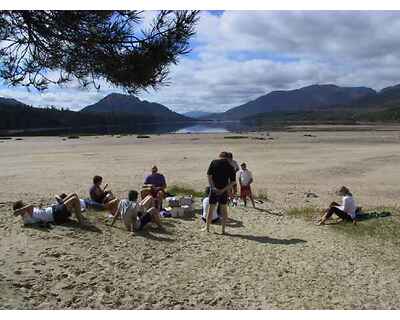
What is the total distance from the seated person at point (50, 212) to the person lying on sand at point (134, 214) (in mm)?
770

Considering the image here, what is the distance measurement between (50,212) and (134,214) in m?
1.53

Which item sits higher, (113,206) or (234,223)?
(113,206)

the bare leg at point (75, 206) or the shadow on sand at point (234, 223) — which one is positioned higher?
the bare leg at point (75, 206)

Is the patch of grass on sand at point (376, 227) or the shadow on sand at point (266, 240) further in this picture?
the patch of grass on sand at point (376, 227)

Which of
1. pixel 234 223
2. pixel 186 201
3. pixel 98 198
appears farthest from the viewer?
pixel 186 201

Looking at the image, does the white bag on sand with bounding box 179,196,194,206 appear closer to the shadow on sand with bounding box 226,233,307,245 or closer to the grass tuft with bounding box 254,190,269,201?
the shadow on sand with bounding box 226,233,307,245

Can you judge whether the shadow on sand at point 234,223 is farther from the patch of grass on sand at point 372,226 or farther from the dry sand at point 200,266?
the patch of grass on sand at point 372,226

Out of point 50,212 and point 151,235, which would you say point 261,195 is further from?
point 50,212

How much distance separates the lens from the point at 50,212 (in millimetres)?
8406

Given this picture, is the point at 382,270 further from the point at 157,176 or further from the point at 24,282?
the point at 157,176

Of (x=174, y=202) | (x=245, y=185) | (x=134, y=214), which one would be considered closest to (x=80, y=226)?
(x=134, y=214)

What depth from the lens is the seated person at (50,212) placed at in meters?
8.22

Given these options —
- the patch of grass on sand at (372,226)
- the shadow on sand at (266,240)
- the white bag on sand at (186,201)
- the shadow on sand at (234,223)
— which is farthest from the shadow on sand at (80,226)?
the patch of grass on sand at (372,226)

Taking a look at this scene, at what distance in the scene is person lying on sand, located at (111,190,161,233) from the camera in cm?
868
